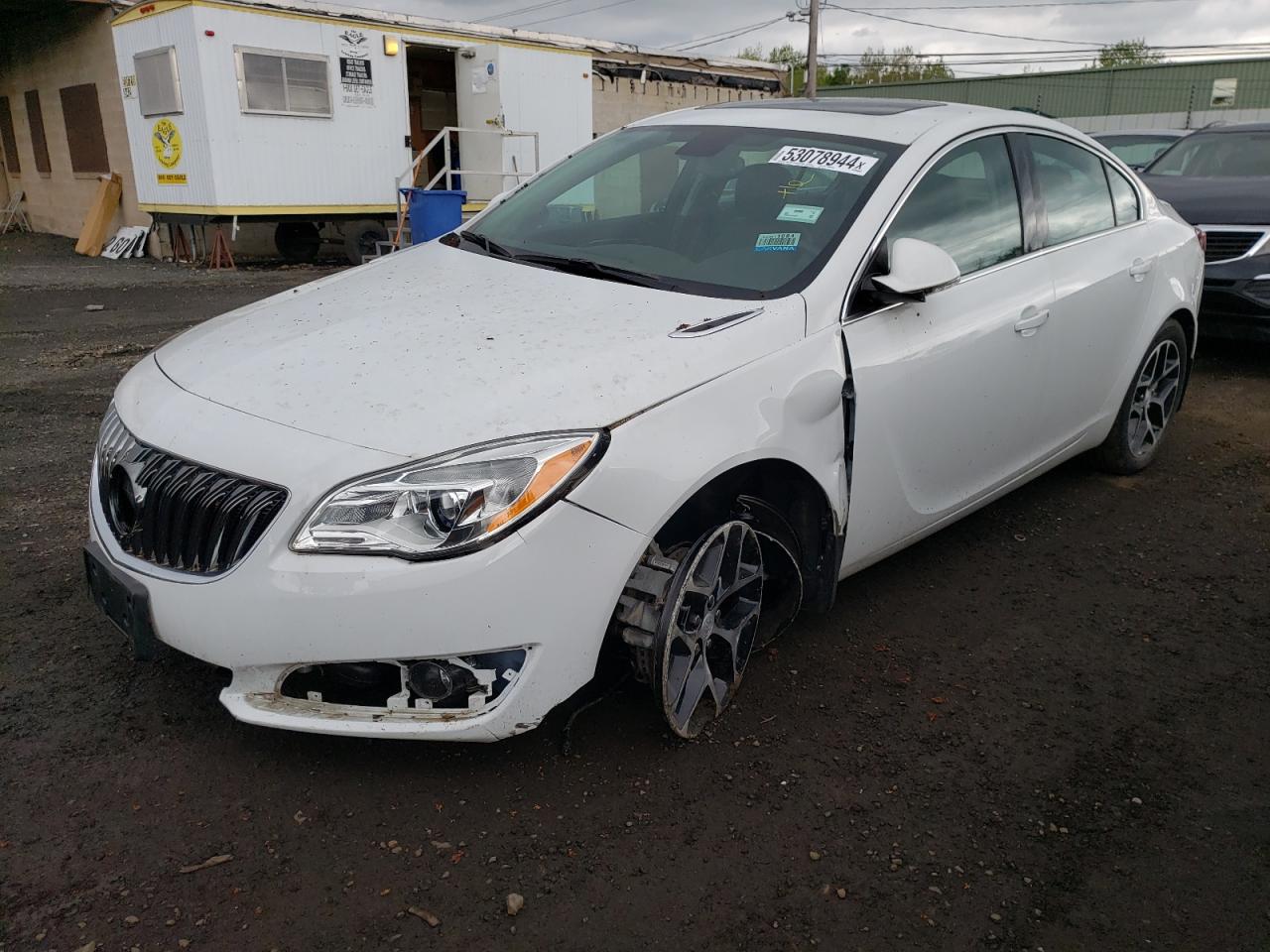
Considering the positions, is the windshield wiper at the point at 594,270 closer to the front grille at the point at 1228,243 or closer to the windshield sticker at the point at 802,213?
the windshield sticker at the point at 802,213

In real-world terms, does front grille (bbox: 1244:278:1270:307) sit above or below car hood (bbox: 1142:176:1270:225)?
below

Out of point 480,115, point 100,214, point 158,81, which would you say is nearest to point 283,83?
point 158,81

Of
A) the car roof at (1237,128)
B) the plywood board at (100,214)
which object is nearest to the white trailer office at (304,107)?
the plywood board at (100,214)

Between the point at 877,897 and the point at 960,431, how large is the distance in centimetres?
172

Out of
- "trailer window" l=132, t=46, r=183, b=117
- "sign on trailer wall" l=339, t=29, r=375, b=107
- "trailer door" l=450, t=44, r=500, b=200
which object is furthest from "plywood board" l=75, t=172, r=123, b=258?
"trailer door" l=450, t=44, r=500, b=200

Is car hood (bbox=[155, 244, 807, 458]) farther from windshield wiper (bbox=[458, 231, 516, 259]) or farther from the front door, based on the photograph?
the front door

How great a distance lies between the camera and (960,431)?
11.5ft

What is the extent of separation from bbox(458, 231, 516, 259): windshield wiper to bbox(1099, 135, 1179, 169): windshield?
10.1 metres

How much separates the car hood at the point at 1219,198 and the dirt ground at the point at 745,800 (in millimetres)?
4141

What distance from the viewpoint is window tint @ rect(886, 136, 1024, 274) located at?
336cm

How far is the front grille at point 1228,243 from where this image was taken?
684 cm

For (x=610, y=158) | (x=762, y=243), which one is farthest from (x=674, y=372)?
(x=610, y=158)

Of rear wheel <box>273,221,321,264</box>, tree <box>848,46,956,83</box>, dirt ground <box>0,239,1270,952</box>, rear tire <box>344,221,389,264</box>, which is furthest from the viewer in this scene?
tree <box>848,46,956,83</box>

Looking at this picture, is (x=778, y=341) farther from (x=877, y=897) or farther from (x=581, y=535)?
(x=877, y=897)
